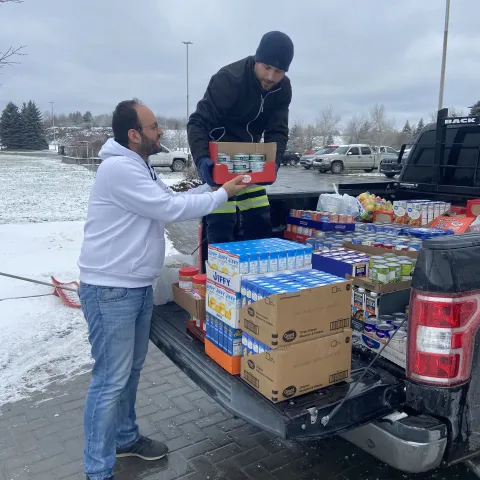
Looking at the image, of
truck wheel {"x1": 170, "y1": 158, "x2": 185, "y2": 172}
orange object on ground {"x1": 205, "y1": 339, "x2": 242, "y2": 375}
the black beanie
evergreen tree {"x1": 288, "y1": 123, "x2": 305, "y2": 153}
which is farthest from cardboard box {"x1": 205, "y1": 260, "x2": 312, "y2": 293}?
evergreen tree {"x1": 288, "y1": 123, "x2": 305, "y2": 153}

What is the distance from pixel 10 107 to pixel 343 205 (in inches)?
3135

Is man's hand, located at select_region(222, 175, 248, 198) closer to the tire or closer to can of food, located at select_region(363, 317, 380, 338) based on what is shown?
can of food, located at select_region(363, 317, 380, 338)

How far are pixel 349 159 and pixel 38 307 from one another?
103 ft

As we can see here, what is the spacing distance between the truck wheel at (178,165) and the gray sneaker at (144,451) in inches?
1149

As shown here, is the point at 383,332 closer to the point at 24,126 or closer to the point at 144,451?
the point at 144,451

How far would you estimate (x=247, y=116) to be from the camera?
3.97m

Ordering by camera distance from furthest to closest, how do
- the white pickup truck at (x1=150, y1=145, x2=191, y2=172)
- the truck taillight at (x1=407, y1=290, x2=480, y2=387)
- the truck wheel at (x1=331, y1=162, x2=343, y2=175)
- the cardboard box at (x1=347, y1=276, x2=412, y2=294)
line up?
the truck wheel at (x1=331, y1=162, x2=343, y2=175) < the white pickup truck at (x1=150, y1=145, x2=191, y2=172) < the cardboard box at (x1=347, y1=276, x2=412, y2=294) < the truck taillight at (x1=407, y1=290, x2=480, y2=387)

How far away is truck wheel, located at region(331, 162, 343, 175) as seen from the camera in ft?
114

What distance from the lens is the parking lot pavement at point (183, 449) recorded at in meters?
3.17

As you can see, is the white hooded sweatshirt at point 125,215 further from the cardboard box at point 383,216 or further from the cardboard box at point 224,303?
the cardboard box at point 383,216

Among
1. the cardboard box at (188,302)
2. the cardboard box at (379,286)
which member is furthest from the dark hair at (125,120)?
the cardboard box at (379,286)

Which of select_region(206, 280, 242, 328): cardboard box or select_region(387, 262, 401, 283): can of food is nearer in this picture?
select_region(206, 280, 242, 328): cardboard box

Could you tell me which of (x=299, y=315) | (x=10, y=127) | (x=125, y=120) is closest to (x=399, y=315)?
(x=299, y=315)

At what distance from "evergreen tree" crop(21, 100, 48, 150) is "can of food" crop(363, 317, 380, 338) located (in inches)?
3119
